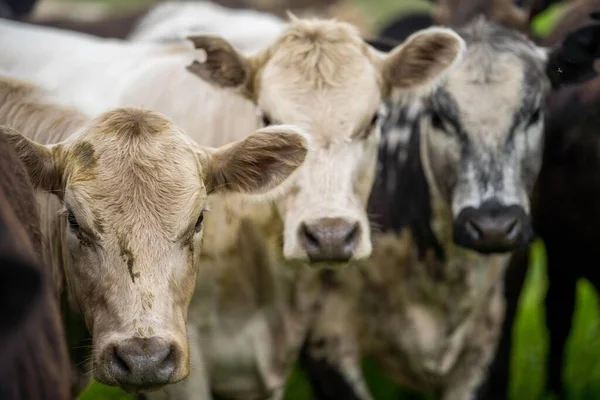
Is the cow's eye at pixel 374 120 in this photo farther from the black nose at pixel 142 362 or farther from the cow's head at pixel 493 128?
the black nose at pixel 142 362

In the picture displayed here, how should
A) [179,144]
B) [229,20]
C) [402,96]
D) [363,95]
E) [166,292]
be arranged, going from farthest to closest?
[229,20]
[402,96]
[363,95]
[179,144]
[166,292]

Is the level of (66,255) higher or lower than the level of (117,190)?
lower

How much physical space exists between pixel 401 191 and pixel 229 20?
2.55m

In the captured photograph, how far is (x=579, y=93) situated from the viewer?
18.5ft

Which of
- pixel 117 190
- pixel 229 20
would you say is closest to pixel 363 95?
pixel 117 190

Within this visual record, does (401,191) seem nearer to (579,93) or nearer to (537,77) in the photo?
(537,77)

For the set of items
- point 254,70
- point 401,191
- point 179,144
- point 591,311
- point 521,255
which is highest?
point 179,144

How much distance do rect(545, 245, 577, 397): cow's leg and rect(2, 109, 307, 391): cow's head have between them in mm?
2922

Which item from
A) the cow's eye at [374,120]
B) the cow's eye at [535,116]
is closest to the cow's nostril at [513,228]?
the cow's eye at [535,116]

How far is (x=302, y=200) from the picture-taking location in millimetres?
4098

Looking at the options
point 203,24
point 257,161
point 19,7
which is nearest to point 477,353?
point 257,161

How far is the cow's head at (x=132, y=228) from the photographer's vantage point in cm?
319

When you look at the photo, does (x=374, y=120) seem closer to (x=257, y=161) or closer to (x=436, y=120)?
(x=436, y=120)

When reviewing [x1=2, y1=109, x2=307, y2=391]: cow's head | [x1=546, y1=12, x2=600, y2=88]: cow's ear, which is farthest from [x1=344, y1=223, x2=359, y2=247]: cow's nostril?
[x1=546, y1=12, x2=600, y2=88]: cow's ear
